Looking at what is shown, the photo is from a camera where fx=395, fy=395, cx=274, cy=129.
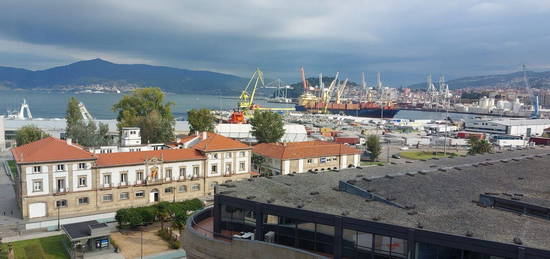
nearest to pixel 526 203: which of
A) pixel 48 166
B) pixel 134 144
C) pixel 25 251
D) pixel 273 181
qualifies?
pixel 273 181

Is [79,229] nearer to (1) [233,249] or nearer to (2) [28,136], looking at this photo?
(1) [233,249]

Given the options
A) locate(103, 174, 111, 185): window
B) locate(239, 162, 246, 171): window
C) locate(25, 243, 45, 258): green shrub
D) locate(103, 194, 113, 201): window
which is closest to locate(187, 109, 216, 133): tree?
locate(239, 162, 246, 171): window

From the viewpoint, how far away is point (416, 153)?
6781cm

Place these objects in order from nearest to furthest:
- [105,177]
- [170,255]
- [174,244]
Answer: [170,255], [174,244], [105,177]

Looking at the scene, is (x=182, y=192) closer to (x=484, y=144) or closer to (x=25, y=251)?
(x=25, y=251)

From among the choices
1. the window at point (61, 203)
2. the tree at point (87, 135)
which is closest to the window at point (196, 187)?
the window at point (61, 203)

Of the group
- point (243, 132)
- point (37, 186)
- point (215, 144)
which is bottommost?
point (37, 186)

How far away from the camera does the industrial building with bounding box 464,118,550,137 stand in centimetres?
10181

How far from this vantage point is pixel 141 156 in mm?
34594

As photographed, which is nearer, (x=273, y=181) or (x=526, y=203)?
(x=526, y=203)

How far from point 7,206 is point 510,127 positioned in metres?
107

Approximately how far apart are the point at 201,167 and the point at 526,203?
2773 cm

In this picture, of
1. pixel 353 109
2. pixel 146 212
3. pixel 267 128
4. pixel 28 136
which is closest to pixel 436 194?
pixel 146 212

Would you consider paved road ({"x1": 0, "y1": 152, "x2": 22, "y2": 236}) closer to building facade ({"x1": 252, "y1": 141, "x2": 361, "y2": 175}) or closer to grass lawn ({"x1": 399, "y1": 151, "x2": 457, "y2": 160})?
building facade ({"x1": 252, "y1": 141, "x2": 361, "y2": 175})
